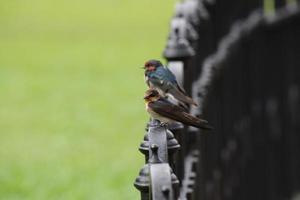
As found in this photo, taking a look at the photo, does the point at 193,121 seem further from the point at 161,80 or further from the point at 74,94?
the point at 74,94

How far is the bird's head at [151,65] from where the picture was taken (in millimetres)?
3748

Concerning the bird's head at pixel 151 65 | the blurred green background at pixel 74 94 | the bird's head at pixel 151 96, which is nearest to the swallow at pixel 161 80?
the bird's head at pixel 151 65

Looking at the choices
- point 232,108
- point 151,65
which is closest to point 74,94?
point 232,108

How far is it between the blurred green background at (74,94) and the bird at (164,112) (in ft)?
18.4

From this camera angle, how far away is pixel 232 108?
24.6ft

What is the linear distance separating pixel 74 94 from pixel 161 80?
11500mm

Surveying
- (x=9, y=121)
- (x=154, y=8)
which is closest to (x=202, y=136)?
(x=9, y=121)

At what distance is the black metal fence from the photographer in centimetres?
401

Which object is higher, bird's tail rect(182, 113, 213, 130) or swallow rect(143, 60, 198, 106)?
swallow rect(143, 60, 198, 106)

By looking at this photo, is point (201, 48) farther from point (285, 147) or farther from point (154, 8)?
point (154, 8)

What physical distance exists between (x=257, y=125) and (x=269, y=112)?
0.78 m

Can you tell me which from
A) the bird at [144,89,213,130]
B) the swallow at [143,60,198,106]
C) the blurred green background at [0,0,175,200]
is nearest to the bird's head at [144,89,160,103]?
the bird at [144,89,213,130]

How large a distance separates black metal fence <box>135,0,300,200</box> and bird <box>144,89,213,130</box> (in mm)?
52

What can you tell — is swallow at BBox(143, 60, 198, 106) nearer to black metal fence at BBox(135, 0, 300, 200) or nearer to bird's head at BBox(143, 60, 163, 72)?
bird's head at BBox(143, 60, 163, 72)
